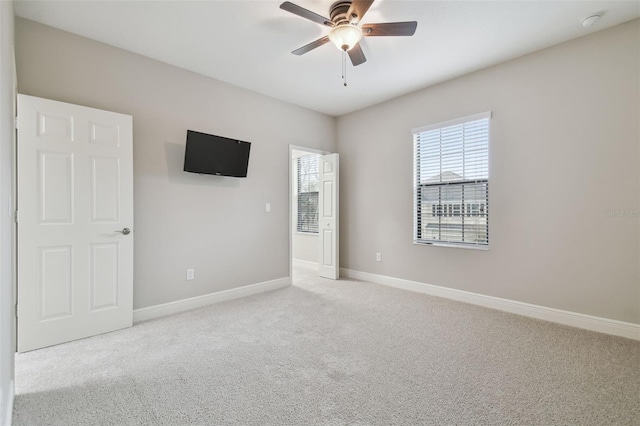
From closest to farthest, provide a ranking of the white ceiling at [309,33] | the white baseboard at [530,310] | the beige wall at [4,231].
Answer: the beige wall at [4,231] → the white ceiling at [309,33] → the white baseboard at [530,310]

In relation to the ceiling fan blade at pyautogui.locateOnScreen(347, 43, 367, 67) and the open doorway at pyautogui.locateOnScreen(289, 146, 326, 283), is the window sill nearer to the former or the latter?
the open doorway at pyautogui.locateOnScreen(289, 146, 326, 283)

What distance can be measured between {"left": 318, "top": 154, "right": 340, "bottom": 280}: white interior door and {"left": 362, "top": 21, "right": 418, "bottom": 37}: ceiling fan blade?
266cm

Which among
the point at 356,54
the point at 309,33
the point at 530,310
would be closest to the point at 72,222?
the point at 309,33

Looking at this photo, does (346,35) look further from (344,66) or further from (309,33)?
(344,66)

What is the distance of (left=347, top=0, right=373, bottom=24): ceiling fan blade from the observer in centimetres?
209

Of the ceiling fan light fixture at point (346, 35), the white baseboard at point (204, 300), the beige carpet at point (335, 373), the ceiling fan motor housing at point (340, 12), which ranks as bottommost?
the beige carpet at point (335, 373)

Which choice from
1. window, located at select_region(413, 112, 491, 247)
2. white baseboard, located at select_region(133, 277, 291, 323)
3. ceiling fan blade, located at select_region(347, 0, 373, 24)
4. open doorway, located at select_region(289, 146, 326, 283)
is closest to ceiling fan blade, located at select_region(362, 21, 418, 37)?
ceiling fan blade, located at select_region(347, 0, 373, 24)

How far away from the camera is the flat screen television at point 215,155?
341 centimetres

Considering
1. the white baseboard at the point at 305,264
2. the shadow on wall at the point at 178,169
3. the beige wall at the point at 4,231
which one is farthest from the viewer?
the white baseboard at the point at 305,264

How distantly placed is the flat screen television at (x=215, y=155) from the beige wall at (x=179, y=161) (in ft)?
0.53

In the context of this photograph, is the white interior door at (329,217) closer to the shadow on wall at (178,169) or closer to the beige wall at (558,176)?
the beige wall at (558,176)

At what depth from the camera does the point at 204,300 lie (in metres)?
3.65

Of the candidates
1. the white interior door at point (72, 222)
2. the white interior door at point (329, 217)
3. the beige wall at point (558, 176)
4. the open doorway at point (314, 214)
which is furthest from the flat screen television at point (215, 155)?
the beige wall at point (558, 176)

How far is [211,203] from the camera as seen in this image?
12.3 feet
